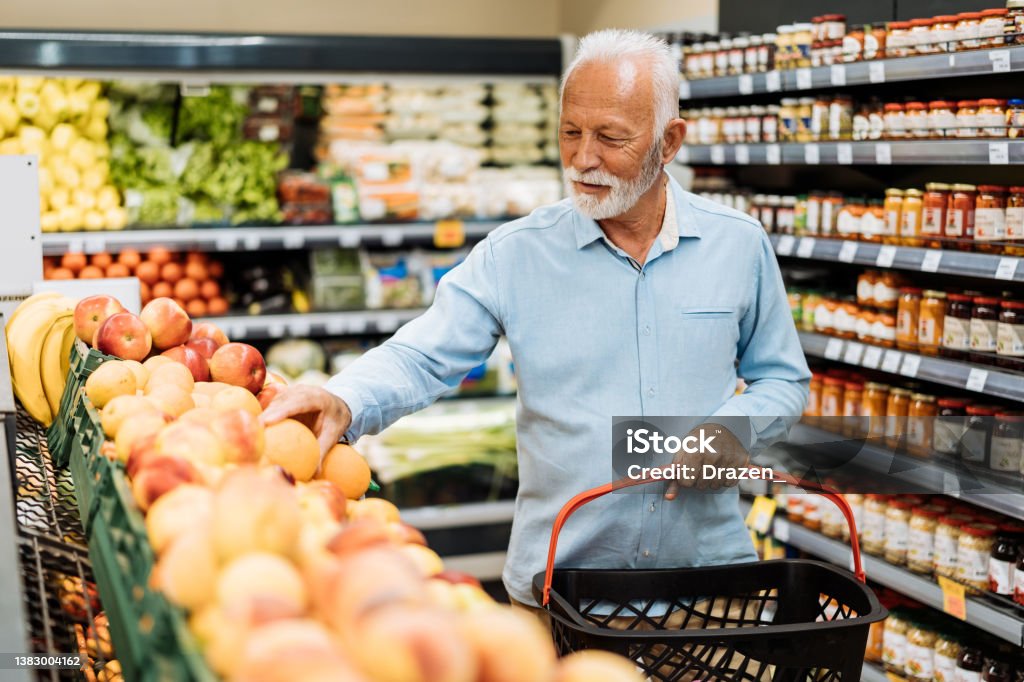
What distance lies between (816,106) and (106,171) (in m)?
3.18

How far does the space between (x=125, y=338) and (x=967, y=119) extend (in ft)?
8.26

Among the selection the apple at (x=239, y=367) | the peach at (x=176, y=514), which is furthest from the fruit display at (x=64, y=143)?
the peach at (x=176, y=514)

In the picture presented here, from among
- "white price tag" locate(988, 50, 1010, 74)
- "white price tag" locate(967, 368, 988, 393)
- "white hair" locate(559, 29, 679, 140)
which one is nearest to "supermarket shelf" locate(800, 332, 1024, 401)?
"white price tag" locate(967, 368, 988, 393)

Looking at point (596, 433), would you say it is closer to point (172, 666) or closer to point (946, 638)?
point (172, 666)

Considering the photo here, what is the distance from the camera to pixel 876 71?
11.6 ft

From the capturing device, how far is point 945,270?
10.9 ft

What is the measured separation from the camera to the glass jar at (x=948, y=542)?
3.44 m

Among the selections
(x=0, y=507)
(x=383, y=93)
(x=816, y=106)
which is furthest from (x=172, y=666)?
(x=383, y=93)

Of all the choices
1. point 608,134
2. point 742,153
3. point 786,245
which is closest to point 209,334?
point 608,134

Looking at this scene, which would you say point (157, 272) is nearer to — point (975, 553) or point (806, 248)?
point (806, 248)

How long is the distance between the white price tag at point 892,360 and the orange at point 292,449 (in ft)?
8.36

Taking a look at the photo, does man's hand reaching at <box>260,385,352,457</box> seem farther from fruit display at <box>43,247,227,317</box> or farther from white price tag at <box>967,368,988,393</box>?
fruit display at <box>43,247,227,317</box>

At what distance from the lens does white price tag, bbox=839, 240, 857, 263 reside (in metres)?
3.78

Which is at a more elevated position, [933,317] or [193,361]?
[193,361]
